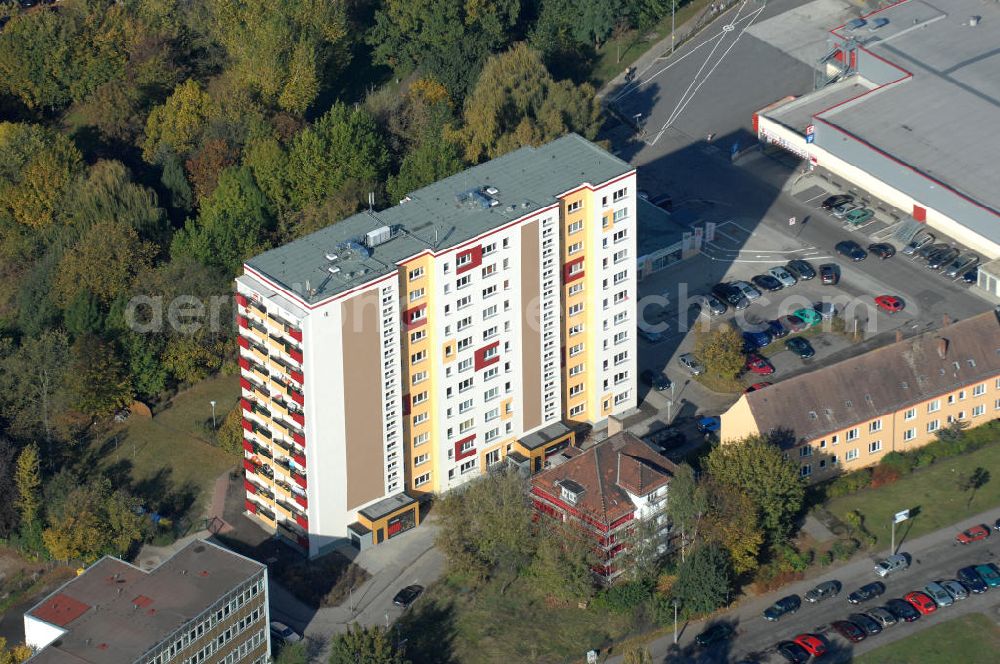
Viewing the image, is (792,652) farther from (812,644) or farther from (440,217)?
(440,217)

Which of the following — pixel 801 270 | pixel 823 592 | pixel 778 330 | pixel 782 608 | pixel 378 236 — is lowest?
pixel 782 608

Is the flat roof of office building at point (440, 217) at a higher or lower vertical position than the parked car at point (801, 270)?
higher

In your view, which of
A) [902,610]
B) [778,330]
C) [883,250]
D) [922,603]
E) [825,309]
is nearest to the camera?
[902,610]

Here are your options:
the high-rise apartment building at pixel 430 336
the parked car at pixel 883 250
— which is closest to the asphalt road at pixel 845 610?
the high-rise apartment building at pixel 430 336

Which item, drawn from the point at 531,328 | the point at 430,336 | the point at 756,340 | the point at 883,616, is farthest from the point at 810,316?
the point at 430,336

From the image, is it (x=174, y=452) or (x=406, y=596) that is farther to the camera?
(x=174, y=452)

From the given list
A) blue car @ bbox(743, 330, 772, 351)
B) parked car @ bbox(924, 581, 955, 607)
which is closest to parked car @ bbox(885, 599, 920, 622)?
parked car @ bbox(924, 581, 955, 607)

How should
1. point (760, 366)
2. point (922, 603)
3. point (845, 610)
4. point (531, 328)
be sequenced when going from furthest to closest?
point (760, 366)
point (531, 328)
point (845, 610)
point (922, 603)

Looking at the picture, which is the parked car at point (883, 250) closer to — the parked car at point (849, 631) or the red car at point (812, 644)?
the parked car at point (849, 631)
